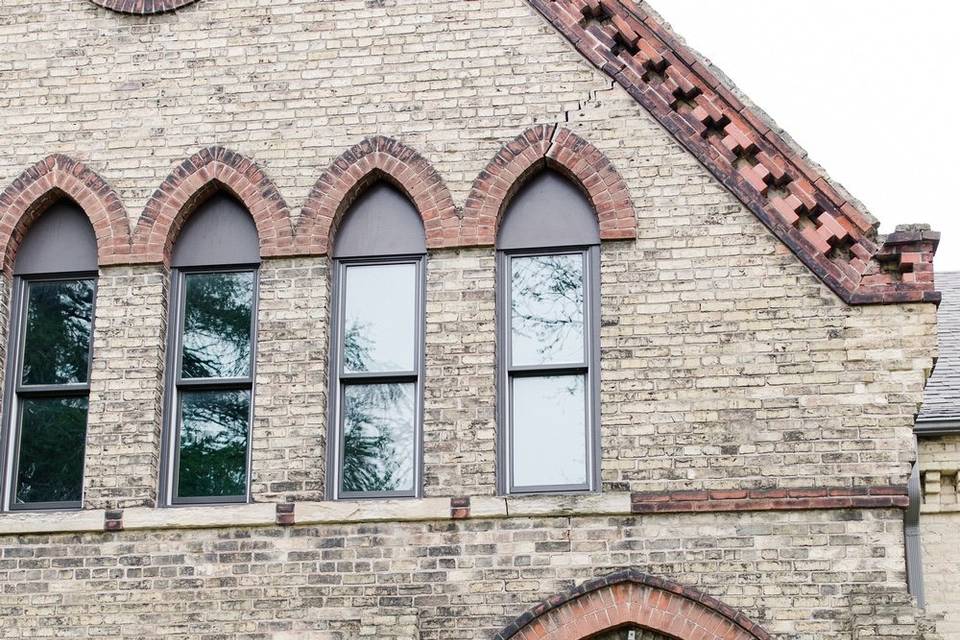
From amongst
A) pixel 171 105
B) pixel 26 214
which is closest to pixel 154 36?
pixel 171 105

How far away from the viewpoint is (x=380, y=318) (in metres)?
13.1

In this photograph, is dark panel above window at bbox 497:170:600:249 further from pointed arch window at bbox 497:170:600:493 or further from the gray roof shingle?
the gray roof shingle

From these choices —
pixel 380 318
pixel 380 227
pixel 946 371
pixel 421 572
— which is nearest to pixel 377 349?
pixel 380 318

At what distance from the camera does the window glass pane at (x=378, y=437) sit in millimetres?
12656

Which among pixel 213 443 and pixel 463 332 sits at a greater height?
pixel 463 332

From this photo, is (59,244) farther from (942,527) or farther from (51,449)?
(942,527)

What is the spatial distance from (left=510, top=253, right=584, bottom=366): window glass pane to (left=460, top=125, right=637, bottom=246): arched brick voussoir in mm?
383

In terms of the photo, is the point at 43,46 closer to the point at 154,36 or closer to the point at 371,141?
the point at 154,36

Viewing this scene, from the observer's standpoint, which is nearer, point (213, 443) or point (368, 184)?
point (213, 443)

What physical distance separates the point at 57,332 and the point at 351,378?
2.55 meters

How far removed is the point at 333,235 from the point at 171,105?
1860 millimetres

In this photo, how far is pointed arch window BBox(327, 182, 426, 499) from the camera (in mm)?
12695

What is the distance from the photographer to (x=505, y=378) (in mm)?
12766

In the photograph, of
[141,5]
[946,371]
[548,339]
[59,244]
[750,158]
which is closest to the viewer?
[548,339]
